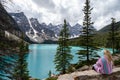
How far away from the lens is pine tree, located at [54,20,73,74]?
2003 inches

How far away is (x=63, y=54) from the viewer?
51312 mm

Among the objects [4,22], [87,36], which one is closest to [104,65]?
[4,22]

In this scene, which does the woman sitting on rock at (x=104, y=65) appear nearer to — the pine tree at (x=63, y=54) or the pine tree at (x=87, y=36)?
the pine tree at (x=87, y=36)

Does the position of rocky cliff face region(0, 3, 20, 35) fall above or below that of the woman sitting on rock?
above

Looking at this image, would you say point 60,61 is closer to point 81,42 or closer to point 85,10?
point 81,42

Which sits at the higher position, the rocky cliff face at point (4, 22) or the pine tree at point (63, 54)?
the rocky cliff face at point (4, 22)

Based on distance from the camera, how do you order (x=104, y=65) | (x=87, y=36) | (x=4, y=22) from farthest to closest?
(x=87, y=36) < (x=4, y=22) < (x=104, y=65)

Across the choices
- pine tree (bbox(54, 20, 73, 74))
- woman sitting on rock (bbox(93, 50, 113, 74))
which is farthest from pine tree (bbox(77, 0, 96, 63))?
woman sitting on rock (bbox(93, 50, 113, 74))

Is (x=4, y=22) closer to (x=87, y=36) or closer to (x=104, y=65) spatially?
(x=104, y=65)

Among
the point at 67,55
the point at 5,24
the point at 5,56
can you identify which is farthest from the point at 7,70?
the point at 67,55

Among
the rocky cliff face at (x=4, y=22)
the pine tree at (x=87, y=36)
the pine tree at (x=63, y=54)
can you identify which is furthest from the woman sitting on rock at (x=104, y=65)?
the pine tree at (x=63, y=54)

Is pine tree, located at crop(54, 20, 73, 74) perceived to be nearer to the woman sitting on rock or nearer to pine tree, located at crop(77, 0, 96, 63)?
pine tree, located at crop(77, 0, 96, 63)

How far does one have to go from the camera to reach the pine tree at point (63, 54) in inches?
2003

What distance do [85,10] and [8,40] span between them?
37.3 meters
